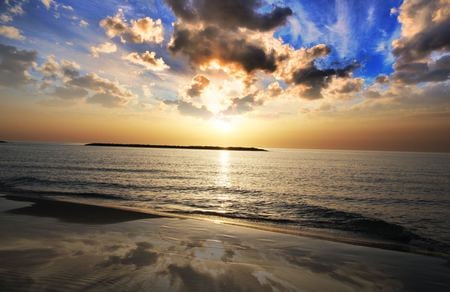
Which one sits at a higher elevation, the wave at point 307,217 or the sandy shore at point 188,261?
the sandy shore at point 188,261

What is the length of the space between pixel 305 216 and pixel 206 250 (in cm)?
1204

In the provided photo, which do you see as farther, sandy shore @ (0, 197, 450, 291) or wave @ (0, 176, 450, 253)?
wave @ (0, 176, 450, 253)

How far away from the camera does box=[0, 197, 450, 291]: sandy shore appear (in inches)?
289

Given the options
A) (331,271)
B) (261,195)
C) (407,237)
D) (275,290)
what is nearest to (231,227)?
(331,271)

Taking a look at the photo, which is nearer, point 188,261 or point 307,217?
point 188,261

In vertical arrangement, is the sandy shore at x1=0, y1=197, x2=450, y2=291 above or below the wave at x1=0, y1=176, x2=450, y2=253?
above

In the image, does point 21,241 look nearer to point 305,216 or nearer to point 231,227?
point 231,227

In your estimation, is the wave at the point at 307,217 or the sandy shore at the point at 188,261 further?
the wave at the point at 307,217

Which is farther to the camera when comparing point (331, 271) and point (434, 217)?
point (434, 217)

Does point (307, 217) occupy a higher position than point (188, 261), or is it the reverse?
point (188, 261)

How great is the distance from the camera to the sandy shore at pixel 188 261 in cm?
734

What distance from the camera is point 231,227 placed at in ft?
50.9

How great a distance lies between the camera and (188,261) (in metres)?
9.05

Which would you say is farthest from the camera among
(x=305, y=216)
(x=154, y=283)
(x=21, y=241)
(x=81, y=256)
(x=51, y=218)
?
(x=305, y=216)
